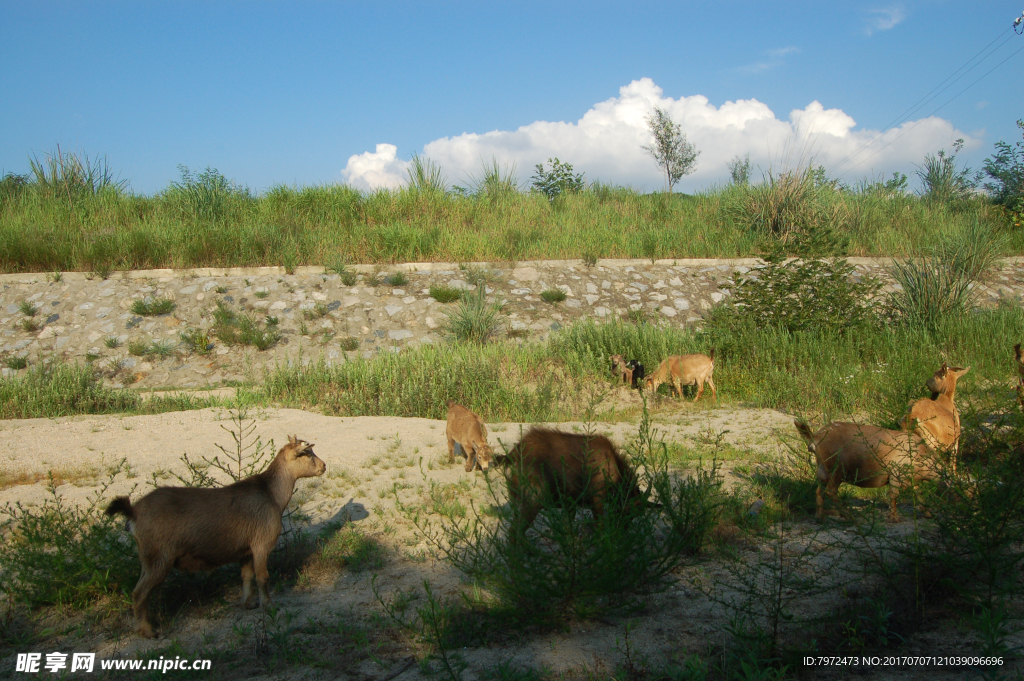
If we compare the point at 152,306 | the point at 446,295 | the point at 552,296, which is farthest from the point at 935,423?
the point at 152,306

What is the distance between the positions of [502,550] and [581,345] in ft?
21.5

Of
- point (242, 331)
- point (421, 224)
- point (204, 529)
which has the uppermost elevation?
point (421, 224)

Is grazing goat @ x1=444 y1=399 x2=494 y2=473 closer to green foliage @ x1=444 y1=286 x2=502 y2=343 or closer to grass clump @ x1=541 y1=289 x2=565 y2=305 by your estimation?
green foliage @ x1=444 y1=286 x2=502 y2=343

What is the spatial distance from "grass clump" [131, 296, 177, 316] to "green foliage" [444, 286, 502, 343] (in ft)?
15.8

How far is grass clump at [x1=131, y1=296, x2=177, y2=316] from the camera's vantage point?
10727mm

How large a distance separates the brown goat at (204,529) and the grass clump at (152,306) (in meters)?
8.57

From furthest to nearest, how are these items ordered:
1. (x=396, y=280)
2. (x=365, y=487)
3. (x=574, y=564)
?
(x=396, y=280)
(x=365, y=487)
(x=574, y=564)

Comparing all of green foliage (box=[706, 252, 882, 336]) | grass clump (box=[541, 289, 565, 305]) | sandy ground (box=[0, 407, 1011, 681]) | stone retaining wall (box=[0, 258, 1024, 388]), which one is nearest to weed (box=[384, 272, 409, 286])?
stone retaining wall (box=[0, 258, 1024, 388])

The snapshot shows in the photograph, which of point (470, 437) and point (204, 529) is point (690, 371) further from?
point (204, 529)

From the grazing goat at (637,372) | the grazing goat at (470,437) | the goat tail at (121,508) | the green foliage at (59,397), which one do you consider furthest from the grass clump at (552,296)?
the goat tail at (121,508)

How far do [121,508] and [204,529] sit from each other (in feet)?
1.30

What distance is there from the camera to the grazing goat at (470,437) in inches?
198

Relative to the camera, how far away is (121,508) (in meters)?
3.11

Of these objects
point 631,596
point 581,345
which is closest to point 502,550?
point 631,596
